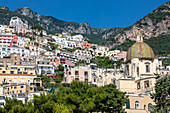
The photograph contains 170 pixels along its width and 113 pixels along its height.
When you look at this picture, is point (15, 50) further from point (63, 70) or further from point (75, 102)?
point (75, 102)

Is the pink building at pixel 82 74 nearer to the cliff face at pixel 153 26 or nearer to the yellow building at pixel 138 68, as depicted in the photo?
the yellow building at pixel 138 68

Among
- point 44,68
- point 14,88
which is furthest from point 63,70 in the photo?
point 14,88

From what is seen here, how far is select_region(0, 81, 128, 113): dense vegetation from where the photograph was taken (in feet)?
100

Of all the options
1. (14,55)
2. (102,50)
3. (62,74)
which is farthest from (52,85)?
(102,50)

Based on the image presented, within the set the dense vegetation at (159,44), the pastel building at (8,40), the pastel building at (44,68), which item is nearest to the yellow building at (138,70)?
the pastel building at (44,68)

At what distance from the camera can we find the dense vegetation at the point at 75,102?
3048cm

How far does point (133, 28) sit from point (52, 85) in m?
103

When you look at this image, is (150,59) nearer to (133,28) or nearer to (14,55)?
(14,55)

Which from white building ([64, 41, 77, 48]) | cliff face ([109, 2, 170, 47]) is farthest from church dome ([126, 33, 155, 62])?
cliff face ([109, 2, 170, 47])

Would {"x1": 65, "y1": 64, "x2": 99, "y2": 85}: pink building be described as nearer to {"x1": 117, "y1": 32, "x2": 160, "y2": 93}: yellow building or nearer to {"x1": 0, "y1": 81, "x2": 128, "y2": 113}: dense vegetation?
{"x1": 117, "y1": 32, "x2": 160, "y2": 93}: yellow building

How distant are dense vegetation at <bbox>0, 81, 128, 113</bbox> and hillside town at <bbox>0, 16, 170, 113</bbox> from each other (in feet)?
21.8

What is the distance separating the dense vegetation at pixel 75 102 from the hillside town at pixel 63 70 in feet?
21.8

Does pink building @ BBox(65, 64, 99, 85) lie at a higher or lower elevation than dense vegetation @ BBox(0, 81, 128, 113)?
higher

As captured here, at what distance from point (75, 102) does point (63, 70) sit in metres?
49.5
